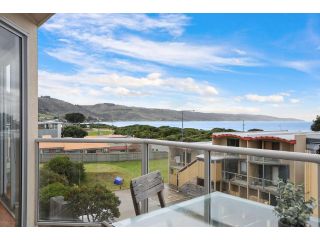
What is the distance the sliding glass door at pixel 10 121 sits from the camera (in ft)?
9.07

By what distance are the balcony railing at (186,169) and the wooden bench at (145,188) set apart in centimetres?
17

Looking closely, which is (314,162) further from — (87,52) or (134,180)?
(87,52)

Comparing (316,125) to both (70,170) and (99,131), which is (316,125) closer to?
(99,131)

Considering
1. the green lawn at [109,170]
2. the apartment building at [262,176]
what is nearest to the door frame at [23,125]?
the green lawn at [109,170]

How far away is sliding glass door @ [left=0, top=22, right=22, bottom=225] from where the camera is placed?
2.76m

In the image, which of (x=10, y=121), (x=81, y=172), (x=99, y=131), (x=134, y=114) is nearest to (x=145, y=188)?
(x=81, y=172)

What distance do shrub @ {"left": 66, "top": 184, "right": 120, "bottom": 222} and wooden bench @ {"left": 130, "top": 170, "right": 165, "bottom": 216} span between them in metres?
1.21

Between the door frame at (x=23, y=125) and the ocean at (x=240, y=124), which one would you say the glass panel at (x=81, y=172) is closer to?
the door frame at (x=23, y=125)

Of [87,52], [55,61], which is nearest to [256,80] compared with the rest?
[87,52]

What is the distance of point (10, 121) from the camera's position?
2.92 m

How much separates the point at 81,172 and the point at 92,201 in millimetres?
A: 368
